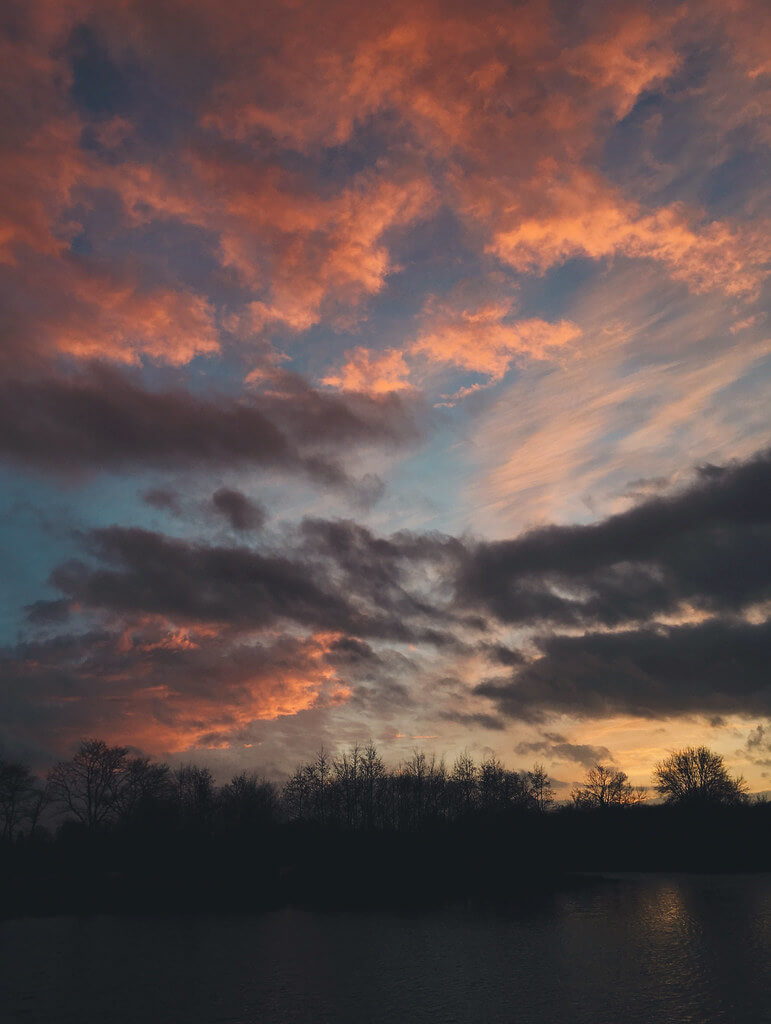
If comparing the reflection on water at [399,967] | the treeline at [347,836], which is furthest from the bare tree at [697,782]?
the reflection on water at [399,967]

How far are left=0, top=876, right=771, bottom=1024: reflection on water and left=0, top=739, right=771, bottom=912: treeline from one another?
21016mm

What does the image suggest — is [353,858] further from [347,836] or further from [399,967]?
[399,967]

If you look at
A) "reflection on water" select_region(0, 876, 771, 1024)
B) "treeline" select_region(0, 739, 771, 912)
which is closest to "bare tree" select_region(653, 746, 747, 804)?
"treeline" select_region(0, 739, 771, 912)

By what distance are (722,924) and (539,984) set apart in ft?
87.2

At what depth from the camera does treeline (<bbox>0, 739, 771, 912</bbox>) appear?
281 feet

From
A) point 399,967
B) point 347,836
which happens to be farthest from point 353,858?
point 399,967

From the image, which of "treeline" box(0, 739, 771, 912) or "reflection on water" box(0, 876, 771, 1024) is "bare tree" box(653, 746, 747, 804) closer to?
"treeline" box(0, 739, 771, 912)

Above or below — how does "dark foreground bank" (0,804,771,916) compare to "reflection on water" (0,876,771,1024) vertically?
below

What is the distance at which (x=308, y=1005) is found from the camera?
29.0 m

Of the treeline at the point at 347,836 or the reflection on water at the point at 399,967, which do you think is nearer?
the reflection on water at the point at 399,967

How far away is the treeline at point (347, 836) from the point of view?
85562mm

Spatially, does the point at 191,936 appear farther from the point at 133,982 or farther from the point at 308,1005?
the point at 308,1005

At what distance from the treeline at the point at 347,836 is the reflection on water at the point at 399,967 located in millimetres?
21016

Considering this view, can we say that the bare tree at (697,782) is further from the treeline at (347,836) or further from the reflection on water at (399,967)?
the reflection on water at (399,967)
